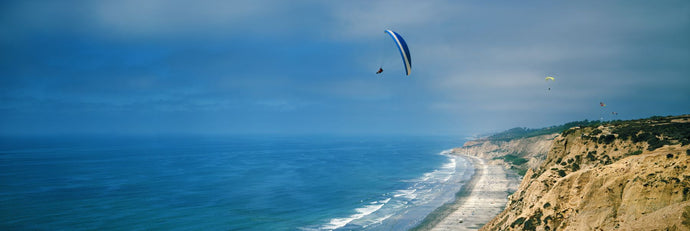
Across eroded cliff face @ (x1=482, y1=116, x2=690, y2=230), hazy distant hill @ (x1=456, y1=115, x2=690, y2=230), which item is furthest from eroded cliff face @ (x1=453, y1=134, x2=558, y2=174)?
eroded cliff face @ (x1=482, y1=116, x2=690, y2=230)

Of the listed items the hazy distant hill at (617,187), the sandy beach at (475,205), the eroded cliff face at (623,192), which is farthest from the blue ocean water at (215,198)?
the eroded cliff face at (623,192)

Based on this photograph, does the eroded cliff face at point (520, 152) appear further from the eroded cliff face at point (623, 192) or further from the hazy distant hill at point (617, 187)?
the eroded cliff face at point (623, 192)

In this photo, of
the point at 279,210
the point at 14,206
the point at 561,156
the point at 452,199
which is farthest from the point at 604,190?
the point at 14,206

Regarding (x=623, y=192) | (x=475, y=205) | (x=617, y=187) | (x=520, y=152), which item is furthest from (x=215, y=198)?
(x=520, y=152)

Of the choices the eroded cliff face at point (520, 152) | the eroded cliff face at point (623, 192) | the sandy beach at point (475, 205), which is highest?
the eroded cliff face at point (623, 192)

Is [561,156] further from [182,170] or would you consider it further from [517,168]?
[182,170]

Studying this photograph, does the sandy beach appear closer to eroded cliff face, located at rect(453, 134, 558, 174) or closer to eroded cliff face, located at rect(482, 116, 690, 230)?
eroded cliff face, located at rect(482, 116, 690, 230)

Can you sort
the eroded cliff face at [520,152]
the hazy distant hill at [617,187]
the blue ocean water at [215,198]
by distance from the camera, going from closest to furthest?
the hazy distant hill at [617,187] → the blue ocean water at [215,198] → the eroded cliff face at [520,152]
